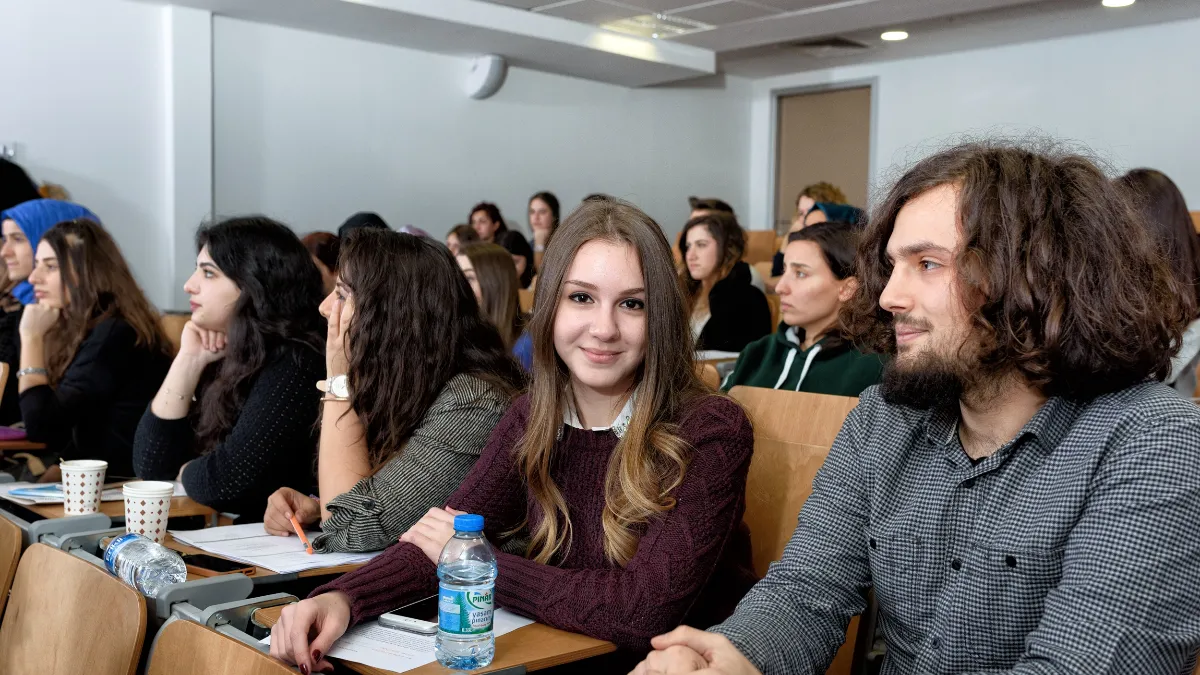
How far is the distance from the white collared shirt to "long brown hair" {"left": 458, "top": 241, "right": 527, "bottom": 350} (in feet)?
7.32

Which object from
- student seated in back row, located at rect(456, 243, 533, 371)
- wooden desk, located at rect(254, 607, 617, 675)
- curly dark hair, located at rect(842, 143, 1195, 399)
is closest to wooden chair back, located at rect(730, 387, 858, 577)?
wooden desk, located at rect(254, 607, 617, 675)

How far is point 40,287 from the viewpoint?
3.42 metres

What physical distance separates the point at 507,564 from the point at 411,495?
1.37 ft

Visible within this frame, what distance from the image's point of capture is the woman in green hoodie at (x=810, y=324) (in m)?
2.94

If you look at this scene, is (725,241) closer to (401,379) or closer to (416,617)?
(401,379)

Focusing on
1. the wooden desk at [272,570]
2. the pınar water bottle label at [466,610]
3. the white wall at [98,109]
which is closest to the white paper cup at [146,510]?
the wooden desk at [272,570]

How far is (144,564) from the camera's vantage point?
5.24 ft

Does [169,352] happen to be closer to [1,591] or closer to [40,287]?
[40,287]

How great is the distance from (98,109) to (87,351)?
368 cm

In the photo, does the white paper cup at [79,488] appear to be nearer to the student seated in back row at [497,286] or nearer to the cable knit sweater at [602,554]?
the cable knit sweater at [602,554]

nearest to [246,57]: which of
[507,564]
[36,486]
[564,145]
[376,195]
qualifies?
[376,195]

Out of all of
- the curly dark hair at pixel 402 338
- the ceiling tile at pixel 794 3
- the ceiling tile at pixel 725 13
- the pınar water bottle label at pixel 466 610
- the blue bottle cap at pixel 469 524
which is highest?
the ceiling tile at pixel 725 13

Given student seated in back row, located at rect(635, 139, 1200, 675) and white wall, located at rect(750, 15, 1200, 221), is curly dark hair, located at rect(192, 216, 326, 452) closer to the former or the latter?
student seated in back row, located at rect(635, 139, 1200, 675)

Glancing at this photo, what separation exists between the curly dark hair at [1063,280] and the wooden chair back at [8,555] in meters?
1.66
